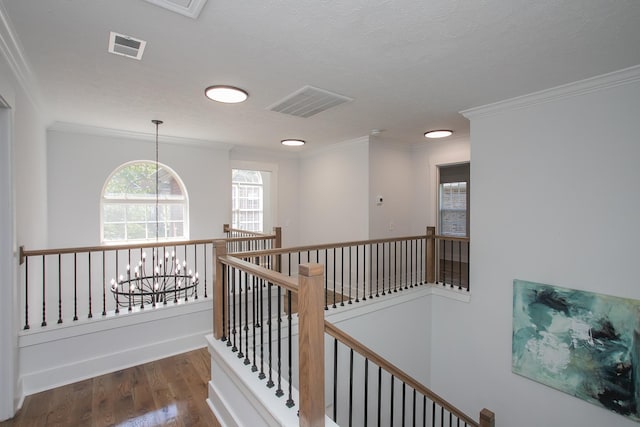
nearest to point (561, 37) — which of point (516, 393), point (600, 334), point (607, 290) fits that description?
point (607, 290)

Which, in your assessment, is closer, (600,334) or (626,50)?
(626,50)

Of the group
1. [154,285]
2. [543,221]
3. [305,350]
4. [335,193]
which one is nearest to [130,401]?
[154,285]

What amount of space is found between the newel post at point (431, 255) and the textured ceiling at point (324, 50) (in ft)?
5.60

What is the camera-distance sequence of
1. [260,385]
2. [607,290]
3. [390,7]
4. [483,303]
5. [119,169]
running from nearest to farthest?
[390,7]
[260,385]
[607,290]
[483,303]
[119,169]

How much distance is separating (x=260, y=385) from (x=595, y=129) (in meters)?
3.61

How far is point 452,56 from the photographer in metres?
2.33

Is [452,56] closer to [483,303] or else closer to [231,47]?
[231,47]

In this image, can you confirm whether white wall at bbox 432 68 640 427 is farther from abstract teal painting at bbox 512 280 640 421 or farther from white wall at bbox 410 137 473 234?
white wall at bbox 410 137 473 234

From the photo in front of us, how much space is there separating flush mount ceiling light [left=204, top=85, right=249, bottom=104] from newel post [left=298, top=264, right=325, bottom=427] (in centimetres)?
213

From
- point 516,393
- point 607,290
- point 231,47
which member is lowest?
point 516,393

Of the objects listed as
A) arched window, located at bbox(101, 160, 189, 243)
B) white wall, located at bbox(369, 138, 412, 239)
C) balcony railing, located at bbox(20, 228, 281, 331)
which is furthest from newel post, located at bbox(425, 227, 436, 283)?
arched window, located at bbox(101, 160, 189, 243)

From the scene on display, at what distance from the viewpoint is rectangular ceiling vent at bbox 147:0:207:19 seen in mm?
1661

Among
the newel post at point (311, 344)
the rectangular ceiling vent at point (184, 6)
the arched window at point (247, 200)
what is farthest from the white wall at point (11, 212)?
the arched window at point (247, 200)

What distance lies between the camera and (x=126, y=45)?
2.12m
